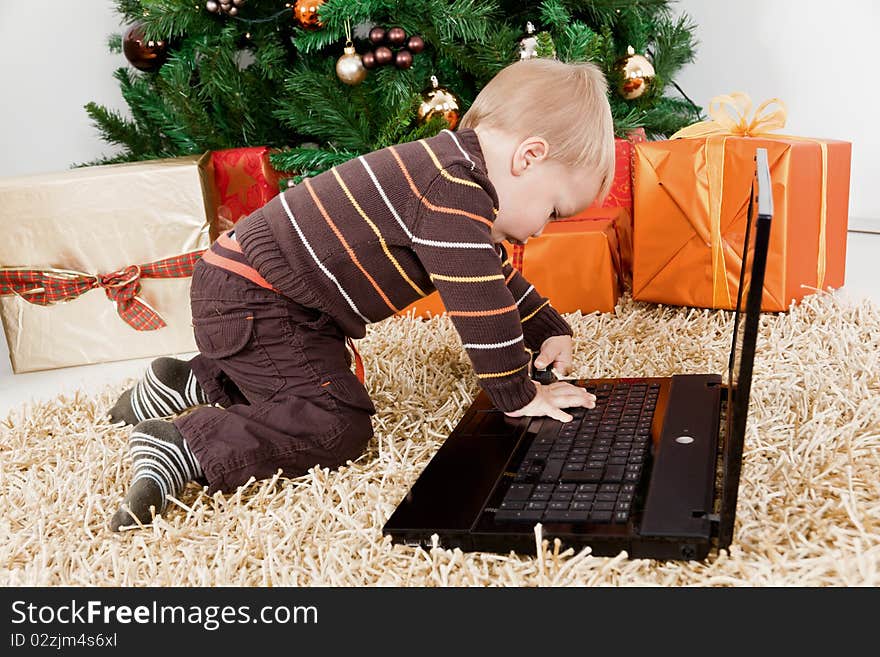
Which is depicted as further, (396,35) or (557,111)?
(396,35)

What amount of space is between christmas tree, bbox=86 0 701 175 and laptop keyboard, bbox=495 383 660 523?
2.56 ft

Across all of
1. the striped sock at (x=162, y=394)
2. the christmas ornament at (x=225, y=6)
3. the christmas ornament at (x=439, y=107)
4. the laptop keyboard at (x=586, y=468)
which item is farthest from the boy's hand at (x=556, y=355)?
the christmas ornament at (x=225, y=6)

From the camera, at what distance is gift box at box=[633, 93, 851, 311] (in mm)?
1388

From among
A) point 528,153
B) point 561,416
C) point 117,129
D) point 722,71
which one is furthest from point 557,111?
point 722,71

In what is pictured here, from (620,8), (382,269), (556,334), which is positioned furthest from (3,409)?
(620,8)

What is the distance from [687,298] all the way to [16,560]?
1.11m

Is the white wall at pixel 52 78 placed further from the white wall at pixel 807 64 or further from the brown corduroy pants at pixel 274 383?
the white wall at pixel 807 64

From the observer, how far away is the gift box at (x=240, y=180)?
65.8 inches

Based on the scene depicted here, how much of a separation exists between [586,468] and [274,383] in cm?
43

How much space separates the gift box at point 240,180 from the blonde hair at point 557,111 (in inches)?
29.2

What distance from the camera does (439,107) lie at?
1.56 meters

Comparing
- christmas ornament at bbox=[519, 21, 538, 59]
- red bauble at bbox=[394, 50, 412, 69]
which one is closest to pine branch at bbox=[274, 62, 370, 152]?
red bauble at bbox=[394, 50, 412, 69]

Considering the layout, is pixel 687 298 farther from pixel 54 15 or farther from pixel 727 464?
pixel 54 15

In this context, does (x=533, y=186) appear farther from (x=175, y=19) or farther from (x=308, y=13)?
(x=175, y=19)
